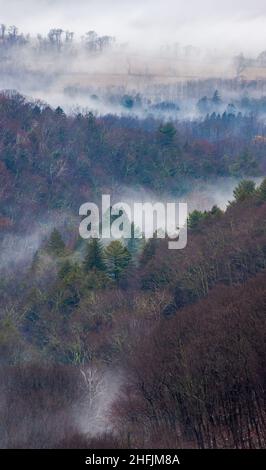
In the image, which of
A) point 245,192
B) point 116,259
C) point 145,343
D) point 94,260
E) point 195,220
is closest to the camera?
point 145,343

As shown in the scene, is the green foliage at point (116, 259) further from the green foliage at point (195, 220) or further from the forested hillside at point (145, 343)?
the green foliage at point (195, 220)

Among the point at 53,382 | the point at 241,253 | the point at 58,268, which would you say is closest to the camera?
the point at 53,382

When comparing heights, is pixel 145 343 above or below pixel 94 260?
below

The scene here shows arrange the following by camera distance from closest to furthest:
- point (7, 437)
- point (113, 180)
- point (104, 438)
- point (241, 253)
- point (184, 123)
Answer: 1. point (104, 438)
2. point (7, 437)
3. point (241, 253)
4. point (113, 180)
5. point (184, 123)

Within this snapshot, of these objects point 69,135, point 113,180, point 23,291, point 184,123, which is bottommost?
point 23,291

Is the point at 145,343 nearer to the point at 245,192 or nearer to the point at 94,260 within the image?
the point at 94,260

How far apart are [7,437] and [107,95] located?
168 m

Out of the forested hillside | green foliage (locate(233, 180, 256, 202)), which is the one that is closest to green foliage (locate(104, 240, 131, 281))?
the forested hillside

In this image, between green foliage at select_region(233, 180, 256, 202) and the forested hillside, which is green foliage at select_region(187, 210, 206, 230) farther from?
green foliage at select_region(233, 180, 256, 202)

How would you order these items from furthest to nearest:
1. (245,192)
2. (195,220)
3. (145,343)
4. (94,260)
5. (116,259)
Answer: (245,192) → (195,220) → (94,260) → (116,259) → (145,343)

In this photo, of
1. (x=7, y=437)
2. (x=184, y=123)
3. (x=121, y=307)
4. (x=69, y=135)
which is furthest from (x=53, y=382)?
(x=184, y=123)

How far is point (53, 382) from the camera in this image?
36.5m

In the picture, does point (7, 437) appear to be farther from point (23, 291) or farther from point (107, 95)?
point (107, 95)

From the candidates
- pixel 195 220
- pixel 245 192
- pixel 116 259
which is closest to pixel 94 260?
pixel 116 259
